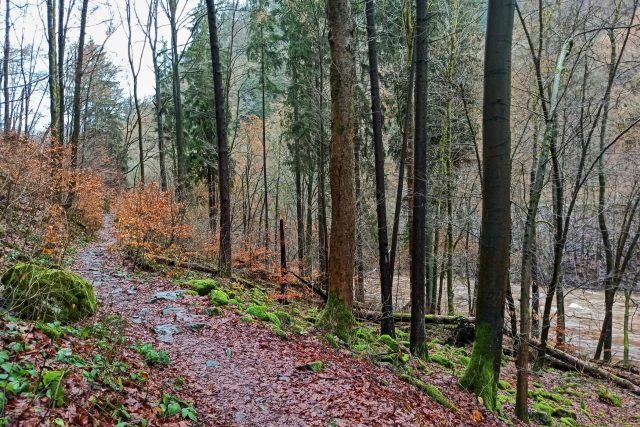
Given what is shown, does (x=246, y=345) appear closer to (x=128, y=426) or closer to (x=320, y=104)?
(x=128, y=426)

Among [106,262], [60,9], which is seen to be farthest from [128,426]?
[60,9]

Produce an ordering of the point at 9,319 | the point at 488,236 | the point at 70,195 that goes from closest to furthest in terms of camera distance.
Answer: the point at 9,319 → the point at 488,236 → the point at 70,195

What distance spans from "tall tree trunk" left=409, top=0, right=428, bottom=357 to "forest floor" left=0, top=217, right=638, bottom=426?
82 centimetres

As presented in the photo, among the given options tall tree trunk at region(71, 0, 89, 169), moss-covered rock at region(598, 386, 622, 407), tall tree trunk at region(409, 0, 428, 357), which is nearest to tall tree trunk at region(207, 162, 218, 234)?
tall tree trunk at region(71, 0, 89, 169)

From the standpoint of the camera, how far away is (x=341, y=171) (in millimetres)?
7180

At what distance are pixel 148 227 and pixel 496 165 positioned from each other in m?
8.45

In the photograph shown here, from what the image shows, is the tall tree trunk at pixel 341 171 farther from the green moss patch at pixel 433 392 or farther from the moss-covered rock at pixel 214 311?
the moss-covered rock at pixel 214 311

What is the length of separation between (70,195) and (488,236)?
13.1 metres

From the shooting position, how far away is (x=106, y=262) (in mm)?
10789

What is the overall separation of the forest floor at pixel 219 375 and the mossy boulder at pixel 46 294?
0.31m

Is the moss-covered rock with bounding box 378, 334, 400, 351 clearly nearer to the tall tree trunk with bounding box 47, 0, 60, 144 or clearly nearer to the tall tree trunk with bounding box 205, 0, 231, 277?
the tall tree trunk with bounding box 205, 0, 231, 277

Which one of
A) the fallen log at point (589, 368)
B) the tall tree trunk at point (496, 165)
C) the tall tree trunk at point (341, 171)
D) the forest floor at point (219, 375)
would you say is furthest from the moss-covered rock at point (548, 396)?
the tall tree trunk at point (341, 171)

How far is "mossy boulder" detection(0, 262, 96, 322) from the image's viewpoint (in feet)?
14.6

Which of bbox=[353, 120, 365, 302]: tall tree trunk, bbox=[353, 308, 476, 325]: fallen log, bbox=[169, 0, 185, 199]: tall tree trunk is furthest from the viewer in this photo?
bbox=[169, 0, 185, 199]: tall tree trunk
